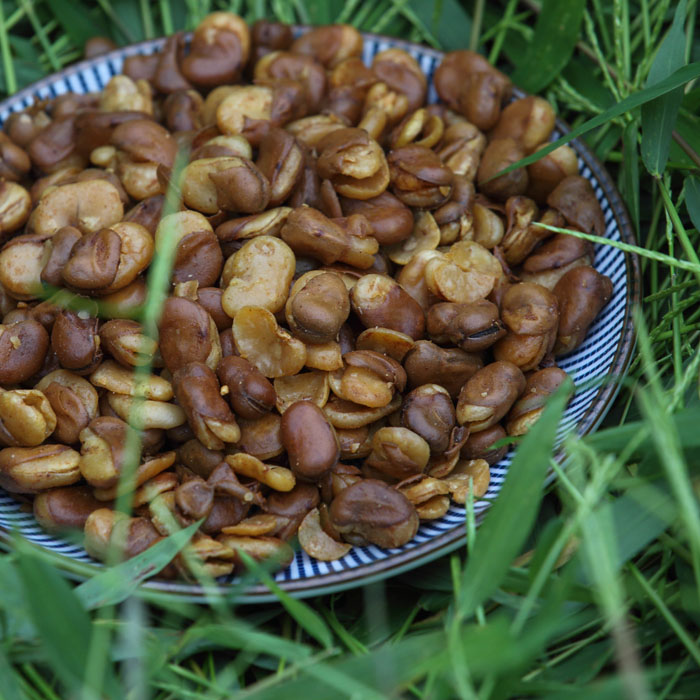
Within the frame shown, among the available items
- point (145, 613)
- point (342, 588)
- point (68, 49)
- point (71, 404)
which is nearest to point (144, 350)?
point (71, 404)

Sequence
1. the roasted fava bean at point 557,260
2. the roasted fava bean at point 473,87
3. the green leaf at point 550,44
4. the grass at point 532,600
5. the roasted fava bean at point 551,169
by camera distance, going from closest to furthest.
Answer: the grass at point 532,600 < the roasted fava bean at point 557,260 < the roasted fava bean at point 551,169 < the roasted fava bean at point 473,87 < the green leaf at point 550,44

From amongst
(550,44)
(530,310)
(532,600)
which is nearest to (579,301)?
(530,310)

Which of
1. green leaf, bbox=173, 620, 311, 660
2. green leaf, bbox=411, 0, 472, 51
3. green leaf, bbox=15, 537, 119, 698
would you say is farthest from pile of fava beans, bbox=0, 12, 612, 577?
green leaf, bbox=411, 0, 472, 51

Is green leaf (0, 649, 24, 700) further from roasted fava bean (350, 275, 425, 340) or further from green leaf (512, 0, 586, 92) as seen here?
green leaf (512, 0, 586, 92)

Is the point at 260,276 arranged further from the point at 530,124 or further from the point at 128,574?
the point at 530,124

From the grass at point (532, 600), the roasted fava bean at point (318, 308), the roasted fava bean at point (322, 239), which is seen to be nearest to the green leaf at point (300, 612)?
the grass at point (532, 600)

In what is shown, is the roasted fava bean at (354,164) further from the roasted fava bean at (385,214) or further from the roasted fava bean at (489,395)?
the roasted fava bean at (489,395)
